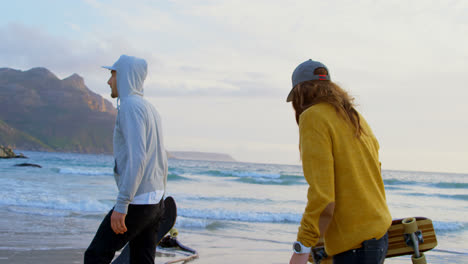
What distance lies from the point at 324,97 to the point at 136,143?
1069mm

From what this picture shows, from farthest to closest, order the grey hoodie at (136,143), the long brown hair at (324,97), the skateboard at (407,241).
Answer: the grey hoodie at (136,143)
the skateboard at (407,241)
the long brown hair at (324,97)

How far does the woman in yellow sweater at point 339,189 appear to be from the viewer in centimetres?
144

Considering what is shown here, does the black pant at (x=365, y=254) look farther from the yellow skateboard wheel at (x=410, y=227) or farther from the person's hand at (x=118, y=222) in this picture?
the person's hand at (x=118, y=222)

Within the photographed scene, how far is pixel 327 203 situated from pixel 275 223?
Answer: 8189 mm

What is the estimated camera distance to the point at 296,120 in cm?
170

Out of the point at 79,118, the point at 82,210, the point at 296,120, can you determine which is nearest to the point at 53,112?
the point at 79,118

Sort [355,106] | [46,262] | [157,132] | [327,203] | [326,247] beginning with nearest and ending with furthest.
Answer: [327,203] < [326,247] < [355,106] < [157,132] < [46,262]

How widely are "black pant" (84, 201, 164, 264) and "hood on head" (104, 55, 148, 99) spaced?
662 mm

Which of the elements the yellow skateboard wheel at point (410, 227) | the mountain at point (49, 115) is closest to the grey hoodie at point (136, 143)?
the yellow skateboard wheel at point (410, 227)

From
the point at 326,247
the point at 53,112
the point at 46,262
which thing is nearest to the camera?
the point at 326,247

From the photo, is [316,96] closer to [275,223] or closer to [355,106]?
[355,106]

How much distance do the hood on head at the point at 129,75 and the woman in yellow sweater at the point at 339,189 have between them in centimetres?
121

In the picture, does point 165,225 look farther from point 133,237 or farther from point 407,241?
point 407,241

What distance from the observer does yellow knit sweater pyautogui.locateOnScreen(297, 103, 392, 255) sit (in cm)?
144
